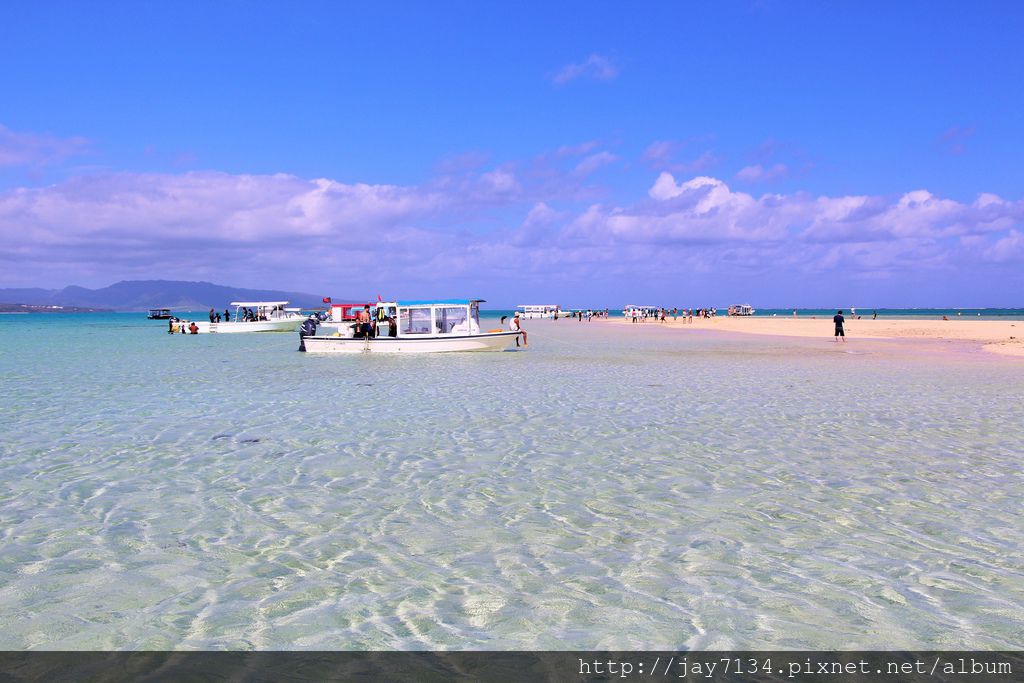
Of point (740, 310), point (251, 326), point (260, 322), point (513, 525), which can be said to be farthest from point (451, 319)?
point (740, 310)

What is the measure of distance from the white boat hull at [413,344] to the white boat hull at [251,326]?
3091cm

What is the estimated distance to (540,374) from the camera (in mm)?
26516

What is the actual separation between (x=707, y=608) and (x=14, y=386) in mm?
23962

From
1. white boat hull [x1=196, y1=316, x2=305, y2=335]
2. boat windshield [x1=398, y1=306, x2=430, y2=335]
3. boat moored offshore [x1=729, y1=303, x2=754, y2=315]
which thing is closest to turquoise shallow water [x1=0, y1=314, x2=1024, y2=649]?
boat windshield [x1=398, y1=306, x2=430, y2=335]

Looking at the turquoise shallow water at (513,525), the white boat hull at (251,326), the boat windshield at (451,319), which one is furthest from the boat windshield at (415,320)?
the white boat hull at (251,326)

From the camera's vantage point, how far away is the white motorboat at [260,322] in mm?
67688

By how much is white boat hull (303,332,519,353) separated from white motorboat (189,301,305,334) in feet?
97.4

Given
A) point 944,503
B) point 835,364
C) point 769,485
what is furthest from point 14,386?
point 835,364

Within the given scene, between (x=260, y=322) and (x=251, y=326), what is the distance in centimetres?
88

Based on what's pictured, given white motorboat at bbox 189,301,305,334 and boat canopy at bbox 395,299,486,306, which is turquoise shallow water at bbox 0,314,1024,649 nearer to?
boat canopy at bbox 395,299,486,306

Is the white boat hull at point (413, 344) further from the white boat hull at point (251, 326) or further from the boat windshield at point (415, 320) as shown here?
Result: the white boat hull at point (251, 326)

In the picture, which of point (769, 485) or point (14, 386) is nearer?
point (769, 485)

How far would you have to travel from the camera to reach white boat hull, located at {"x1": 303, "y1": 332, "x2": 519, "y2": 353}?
122 feet

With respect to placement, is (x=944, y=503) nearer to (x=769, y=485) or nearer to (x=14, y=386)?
(x=769, y=485)
